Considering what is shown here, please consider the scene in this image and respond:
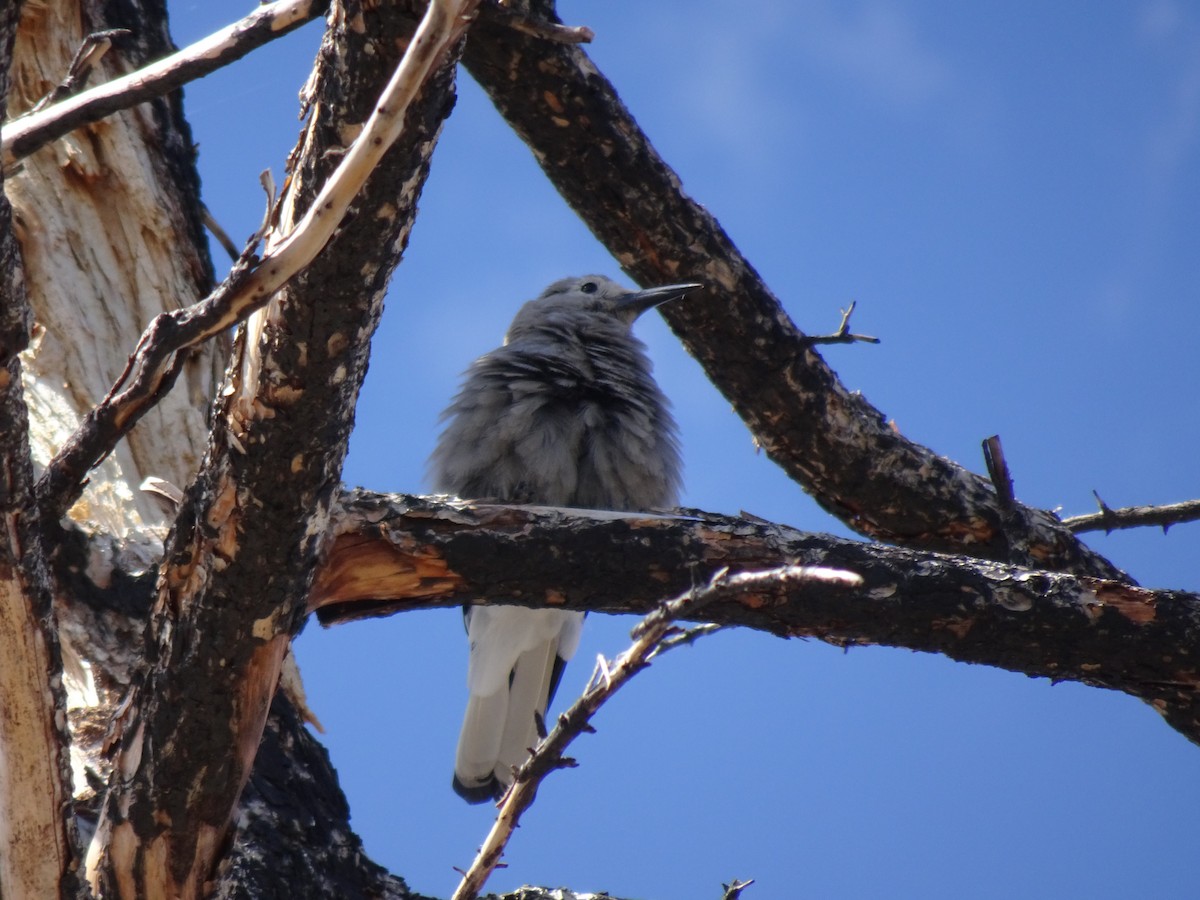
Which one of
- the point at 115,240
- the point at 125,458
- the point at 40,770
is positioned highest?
the point at 115,240

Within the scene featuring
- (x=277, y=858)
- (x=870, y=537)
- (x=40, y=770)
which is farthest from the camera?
(x=870, y=537)

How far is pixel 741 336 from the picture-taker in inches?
107

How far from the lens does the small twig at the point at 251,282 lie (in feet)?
3.75

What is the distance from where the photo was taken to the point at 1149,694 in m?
2.03

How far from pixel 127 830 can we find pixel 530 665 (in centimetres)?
205

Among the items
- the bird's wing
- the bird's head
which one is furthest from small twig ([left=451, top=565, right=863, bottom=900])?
the bird's head

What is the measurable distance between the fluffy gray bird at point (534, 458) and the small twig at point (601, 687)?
63.4 inches

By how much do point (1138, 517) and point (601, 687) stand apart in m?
2.13

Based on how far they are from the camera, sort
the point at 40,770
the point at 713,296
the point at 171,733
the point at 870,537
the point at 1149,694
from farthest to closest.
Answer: the point at 870,537, the point at 713,296, the point at 1149,694, the point at 171,733, the point at 40,770

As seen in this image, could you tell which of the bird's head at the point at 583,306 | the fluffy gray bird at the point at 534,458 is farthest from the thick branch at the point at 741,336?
the bird's head at the point at 583,306

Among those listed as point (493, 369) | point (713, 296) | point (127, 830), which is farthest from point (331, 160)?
point (493, 369)

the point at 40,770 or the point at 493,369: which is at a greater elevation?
the point at 493,369

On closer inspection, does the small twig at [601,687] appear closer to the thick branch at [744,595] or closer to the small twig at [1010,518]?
the thick branch at [744,595]

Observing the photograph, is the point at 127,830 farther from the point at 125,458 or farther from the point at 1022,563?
the point at 1022,563
